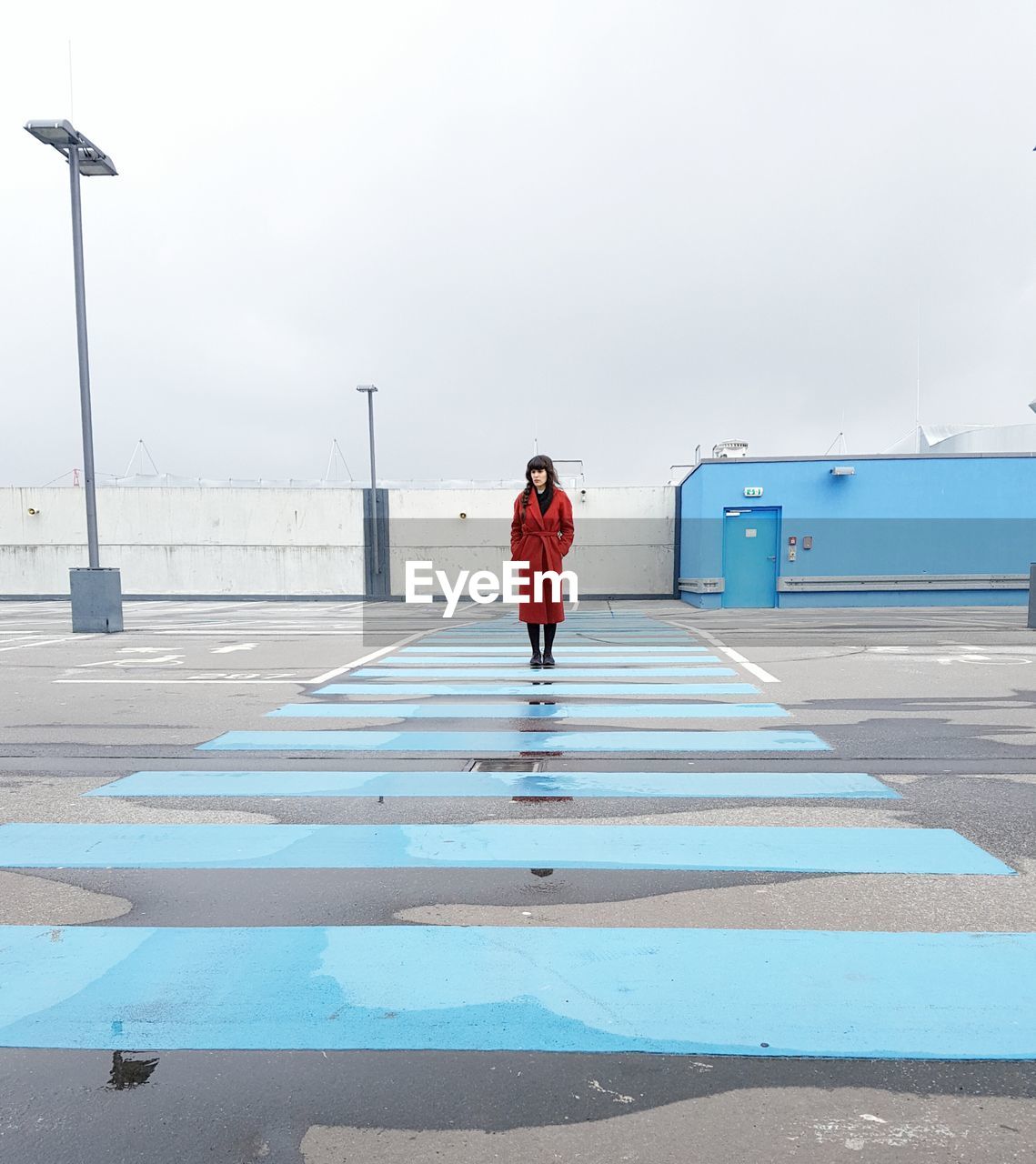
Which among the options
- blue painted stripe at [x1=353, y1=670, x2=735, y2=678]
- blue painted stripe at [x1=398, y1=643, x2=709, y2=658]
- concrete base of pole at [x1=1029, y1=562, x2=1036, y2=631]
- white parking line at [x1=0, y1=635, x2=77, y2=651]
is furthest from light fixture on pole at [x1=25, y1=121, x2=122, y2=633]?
concrete base of pole at [x1=1029, y1=562, x2=1036, y2=631]

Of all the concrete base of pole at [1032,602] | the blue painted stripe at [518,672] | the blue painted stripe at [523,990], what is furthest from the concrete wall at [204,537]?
the blue painted stripe at [523,990]

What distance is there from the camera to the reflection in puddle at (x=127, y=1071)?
1965 mm

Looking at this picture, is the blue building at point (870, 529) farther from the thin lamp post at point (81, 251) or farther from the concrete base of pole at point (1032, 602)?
the thin lamp post at point (81, 251)

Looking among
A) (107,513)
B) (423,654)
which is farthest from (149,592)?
(423,654)

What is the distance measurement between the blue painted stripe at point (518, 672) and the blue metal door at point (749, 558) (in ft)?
35.8

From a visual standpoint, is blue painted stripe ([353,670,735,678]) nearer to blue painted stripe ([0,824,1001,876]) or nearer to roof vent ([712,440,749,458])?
blue painted stripe ([0,824,1001,876])

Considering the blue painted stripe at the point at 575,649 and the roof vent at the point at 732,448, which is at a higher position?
the roof vent at the point at 732,448

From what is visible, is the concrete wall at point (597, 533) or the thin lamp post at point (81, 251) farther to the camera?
the concrete wall at point (597, 533)

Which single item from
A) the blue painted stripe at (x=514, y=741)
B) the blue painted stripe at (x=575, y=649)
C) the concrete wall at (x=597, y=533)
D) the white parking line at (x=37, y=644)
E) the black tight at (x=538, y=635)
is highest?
the concrete wall at (x=597, y=533)

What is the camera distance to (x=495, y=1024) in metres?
2.19

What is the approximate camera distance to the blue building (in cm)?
1862

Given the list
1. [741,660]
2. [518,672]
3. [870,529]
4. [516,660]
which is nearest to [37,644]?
[516,660]

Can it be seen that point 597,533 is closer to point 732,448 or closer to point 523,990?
point 732,448

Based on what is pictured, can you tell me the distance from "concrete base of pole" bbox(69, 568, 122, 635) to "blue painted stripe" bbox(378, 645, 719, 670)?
6084 mm
